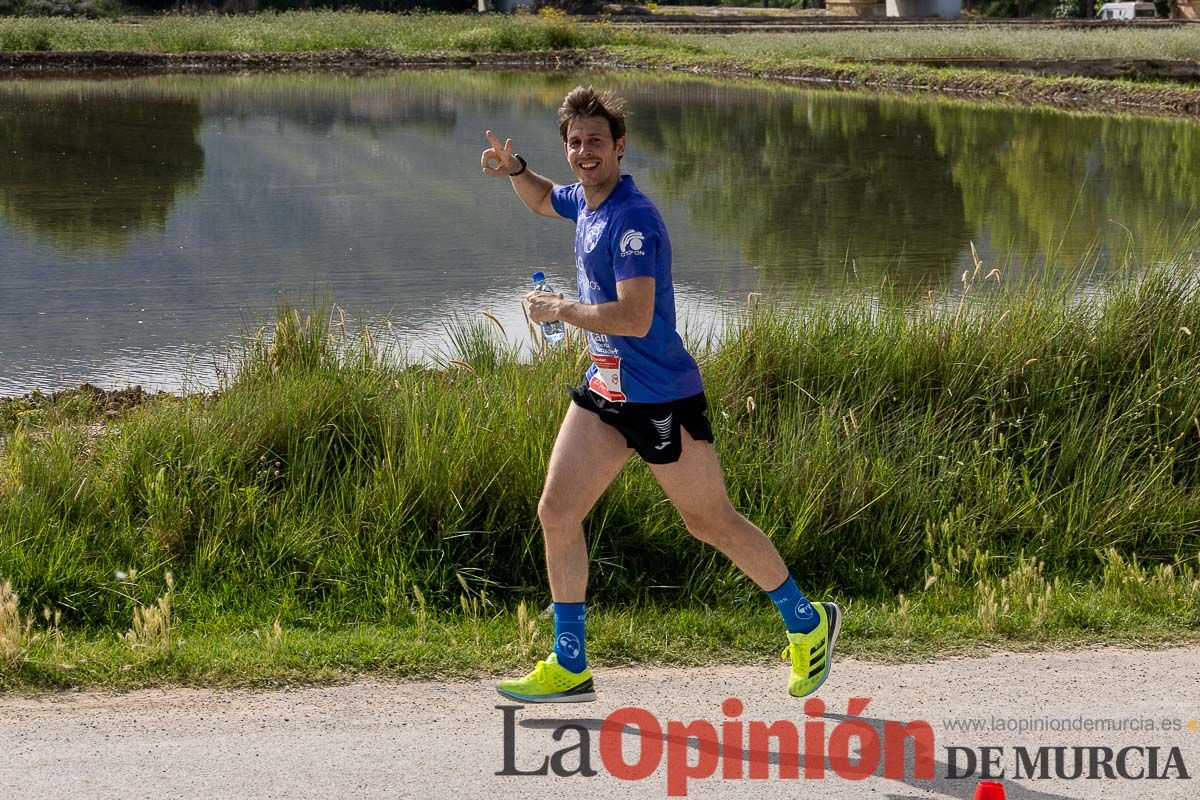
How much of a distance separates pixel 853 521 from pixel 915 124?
934 inches

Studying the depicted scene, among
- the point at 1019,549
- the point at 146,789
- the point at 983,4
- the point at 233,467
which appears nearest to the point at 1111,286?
the point at 1019,549

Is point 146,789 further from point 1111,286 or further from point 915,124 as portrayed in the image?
point 915,124

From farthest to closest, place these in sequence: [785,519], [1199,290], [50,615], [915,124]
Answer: [915,124], [1199,290], [785,519], [50,615]

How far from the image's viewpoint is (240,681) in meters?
4.71

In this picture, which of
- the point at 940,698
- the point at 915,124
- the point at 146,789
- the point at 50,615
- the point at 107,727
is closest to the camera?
the point at 146,789

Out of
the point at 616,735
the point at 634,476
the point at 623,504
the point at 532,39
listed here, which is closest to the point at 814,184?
the point at 634,476

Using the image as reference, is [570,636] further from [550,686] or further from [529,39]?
[529,39]

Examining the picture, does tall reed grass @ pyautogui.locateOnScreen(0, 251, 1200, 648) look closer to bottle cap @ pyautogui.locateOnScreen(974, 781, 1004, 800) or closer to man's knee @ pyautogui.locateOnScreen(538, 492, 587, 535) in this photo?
man's knee @ pyautogui.locateOnScreen(538, 492, 587, 535)

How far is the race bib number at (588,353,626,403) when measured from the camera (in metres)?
4.47

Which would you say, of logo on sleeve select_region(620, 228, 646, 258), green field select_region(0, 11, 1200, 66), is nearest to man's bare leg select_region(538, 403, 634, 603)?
logo on sleeve select_region(620, 228, 646, 258)

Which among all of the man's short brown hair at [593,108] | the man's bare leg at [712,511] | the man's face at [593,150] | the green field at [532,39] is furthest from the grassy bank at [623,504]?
the green field at [532,39]

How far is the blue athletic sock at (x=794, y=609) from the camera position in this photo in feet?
15.5

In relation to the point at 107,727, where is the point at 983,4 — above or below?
above

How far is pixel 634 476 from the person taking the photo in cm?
626
